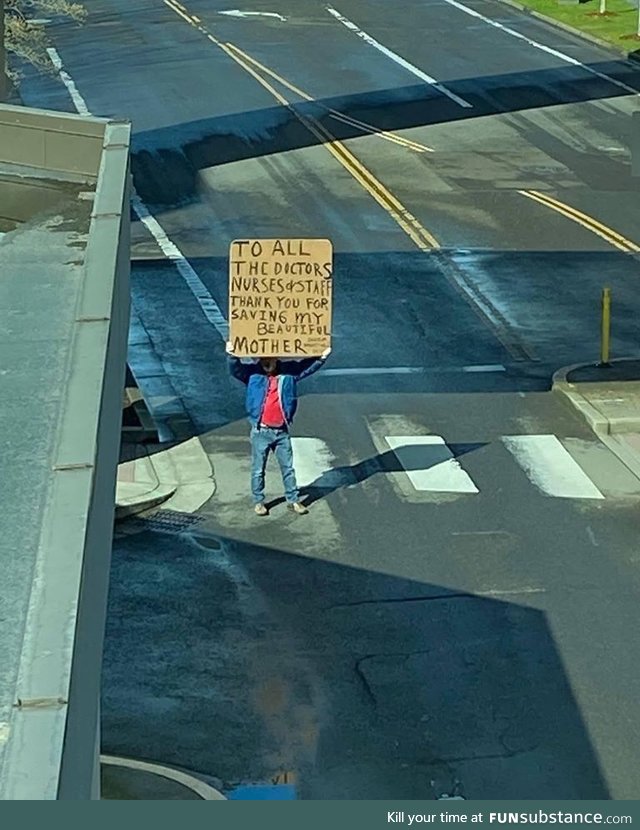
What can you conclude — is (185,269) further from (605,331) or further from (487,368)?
(605,331)

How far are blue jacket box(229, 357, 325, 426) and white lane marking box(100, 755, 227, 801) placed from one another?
18.4 feet

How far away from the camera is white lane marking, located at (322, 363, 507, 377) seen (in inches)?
883

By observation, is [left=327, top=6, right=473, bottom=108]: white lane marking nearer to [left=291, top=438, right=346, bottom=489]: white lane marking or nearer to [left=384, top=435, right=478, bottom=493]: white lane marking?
[left=384, top=435, right=478, bottom=493]: white lane marking

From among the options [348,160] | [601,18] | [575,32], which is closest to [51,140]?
[348,160]

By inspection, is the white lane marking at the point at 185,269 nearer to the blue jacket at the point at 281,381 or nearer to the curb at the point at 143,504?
the curb at the point at 143,504

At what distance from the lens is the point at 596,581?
15836 mm

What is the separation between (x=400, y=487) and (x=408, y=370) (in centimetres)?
429

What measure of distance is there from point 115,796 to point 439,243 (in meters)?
18.7

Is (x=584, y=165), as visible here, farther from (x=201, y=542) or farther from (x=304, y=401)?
(x=201, y=542)

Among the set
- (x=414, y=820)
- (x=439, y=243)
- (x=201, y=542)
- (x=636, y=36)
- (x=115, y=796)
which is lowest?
(x=636, y=36)

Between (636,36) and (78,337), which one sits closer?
(78,337)

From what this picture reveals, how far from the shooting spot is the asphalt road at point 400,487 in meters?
13.1

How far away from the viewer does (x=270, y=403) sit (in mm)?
17391

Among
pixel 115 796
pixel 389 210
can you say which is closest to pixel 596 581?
pixel 115 796
